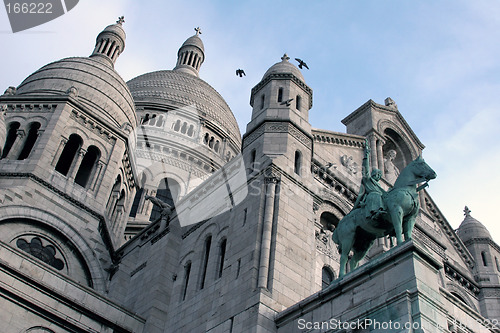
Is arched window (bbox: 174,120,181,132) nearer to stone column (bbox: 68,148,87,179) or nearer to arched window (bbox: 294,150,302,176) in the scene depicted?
stone column (bbox: 68,148,87,179)

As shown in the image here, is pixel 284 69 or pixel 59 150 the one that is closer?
pixel 284 69

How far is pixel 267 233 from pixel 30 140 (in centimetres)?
1552

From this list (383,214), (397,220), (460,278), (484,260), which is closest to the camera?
(397,220)

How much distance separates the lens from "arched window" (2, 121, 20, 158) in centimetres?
2800

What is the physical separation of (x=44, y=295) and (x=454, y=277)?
1833 cm

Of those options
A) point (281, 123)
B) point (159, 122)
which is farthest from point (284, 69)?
point (159, 122)

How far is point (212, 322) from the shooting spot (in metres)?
17.5

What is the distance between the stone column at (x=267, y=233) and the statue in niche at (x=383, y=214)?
225 cm

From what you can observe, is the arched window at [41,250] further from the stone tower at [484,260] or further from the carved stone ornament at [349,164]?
the stone tower at [484,260]

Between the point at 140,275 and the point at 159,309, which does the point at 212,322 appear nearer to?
the point at 159,309

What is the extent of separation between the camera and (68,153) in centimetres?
2948

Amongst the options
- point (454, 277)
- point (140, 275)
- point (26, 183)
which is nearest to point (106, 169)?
point (26, 183)

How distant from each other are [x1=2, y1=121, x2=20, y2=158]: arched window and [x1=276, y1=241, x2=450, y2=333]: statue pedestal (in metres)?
18.6

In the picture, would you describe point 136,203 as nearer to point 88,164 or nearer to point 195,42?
point 88,164
